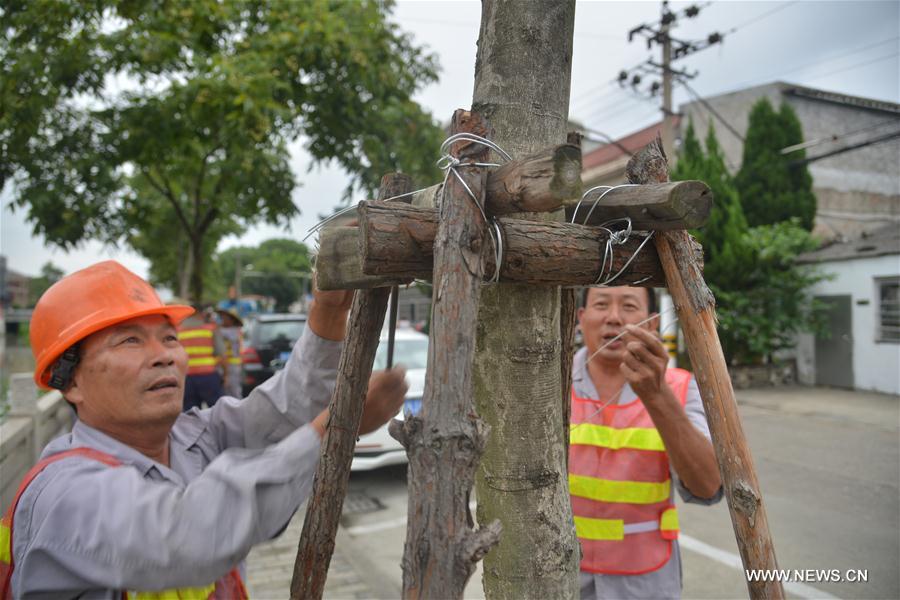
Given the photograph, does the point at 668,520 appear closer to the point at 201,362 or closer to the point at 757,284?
the point at 201,362

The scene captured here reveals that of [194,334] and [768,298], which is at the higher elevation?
[768,298]

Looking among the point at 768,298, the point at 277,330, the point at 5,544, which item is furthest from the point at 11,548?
the point at 768,298

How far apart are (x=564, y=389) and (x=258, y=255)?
71.9 metres

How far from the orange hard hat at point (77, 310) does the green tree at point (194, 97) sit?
164 inches

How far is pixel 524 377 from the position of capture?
144 cm

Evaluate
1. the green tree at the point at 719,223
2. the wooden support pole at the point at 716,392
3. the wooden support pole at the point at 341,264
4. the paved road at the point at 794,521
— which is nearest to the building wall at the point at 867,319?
the green tree at the point at 719,223

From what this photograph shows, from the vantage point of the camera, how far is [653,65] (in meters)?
13.7

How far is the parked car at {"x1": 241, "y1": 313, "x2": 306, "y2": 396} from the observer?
371 inches

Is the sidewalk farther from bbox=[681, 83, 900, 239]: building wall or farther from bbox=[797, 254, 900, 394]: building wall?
bbox=[681, 83, 900, 239]: building wall

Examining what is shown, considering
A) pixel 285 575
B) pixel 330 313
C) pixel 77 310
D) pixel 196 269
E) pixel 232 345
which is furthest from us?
pixel 196 269

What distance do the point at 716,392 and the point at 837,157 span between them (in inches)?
787

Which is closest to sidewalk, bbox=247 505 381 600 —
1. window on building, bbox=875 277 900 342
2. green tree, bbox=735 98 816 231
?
window on building, bbox=875 277 900 342

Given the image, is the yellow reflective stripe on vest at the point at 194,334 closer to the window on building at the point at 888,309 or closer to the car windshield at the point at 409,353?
the car windshield at the point at 409,353

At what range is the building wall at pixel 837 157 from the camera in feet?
56.7
